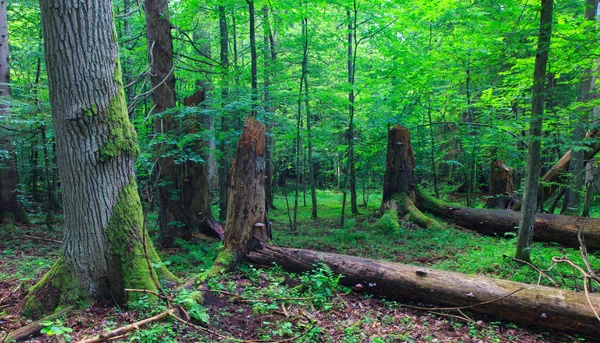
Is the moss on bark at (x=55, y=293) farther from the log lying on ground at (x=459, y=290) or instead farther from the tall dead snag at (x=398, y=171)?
the tall dead snag at (x=398, y=171)

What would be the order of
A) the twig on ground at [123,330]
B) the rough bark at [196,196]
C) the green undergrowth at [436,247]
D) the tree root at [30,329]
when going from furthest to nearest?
the rough bark at [196,196]
the green undergrowth at [436,247]
the tree root at [30,329]
the twig on ground at [123,330]

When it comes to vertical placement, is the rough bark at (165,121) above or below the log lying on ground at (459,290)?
above

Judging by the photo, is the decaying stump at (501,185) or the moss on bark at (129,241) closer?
the moss on bark at (129,241)

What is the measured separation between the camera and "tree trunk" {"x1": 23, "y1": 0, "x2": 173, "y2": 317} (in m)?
3.45

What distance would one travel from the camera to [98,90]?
11.8 ft

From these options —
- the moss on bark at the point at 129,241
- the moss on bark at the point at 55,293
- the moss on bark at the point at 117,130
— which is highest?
the moss on bark at the point at 117,130

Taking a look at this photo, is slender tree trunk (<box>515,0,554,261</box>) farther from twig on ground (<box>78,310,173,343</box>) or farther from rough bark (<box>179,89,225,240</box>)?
rough bark (<box>179,89,225,240</box>)

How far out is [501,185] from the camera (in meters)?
10.8

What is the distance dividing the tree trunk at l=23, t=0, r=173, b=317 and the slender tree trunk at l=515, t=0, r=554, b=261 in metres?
5.59

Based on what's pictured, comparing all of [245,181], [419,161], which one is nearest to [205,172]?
[245,181]

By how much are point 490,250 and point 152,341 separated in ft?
21.6

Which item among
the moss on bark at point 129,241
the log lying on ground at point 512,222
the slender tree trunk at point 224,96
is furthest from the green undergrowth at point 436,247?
the moss on bark at point 129,241

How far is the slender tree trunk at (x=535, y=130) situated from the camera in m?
4.70

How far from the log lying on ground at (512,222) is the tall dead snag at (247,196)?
599 centimetres
